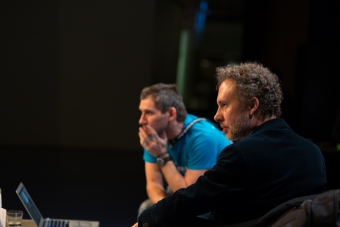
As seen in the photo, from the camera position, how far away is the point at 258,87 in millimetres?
2008

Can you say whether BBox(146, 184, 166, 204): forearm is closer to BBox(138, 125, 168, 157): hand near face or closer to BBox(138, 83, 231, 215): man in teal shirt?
BBox(138, 83, 231, 215): man in teal shirt

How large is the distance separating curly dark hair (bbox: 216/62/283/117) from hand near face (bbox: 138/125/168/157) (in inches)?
37.3

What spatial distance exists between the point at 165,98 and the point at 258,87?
1.11 m

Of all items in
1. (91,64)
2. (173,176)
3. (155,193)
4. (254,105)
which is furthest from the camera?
(91,64)

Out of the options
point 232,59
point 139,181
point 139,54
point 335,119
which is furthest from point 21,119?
point 335,119

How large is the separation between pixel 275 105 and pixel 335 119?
275cm

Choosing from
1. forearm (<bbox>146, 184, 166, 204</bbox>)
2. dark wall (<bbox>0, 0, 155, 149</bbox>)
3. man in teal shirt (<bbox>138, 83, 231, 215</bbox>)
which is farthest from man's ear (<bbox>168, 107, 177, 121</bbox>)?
dark wall (<bbox>0, 0, 155, 149</bbox>)

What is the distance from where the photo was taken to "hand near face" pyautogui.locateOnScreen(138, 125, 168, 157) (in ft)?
9.60

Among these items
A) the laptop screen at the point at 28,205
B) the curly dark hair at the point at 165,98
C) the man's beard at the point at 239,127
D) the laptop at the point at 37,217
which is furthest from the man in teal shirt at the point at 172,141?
the man's beard at the point at 239,127

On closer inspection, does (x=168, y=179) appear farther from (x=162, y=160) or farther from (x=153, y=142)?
(x=153, y=142)

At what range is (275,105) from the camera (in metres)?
2.03

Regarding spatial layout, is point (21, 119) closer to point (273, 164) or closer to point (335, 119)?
point (335, 119)

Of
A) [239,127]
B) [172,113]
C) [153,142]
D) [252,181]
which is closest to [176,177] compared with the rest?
[153,142]

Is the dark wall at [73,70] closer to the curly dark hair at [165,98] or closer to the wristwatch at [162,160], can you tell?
the curly dark hair at [165,98]
